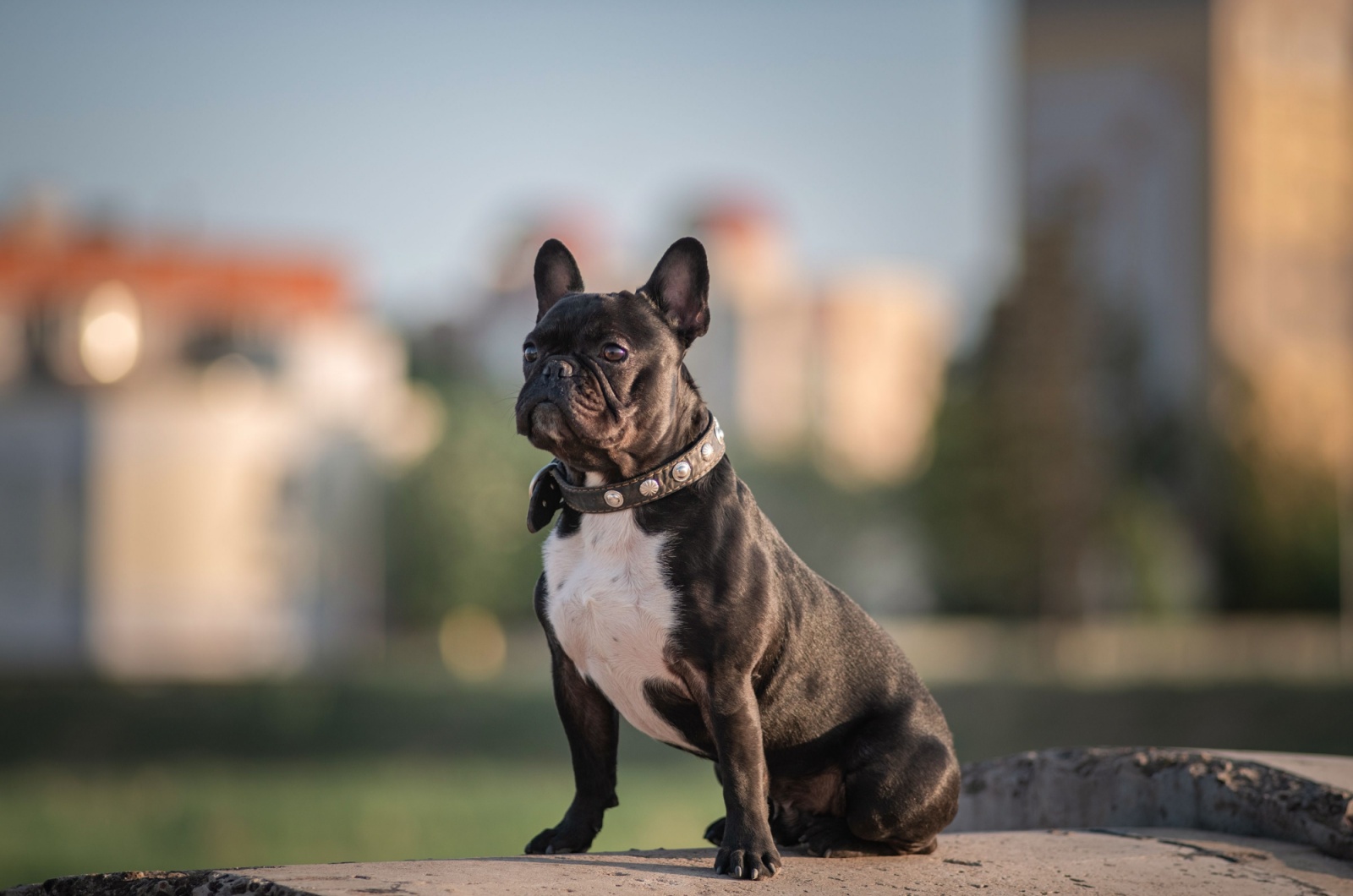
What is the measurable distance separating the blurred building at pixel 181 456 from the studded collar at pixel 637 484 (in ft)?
94.4

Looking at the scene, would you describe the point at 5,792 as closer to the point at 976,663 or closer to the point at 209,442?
the point at 976,663

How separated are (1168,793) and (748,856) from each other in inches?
90.5

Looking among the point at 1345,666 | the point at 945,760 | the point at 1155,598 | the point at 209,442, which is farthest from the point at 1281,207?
the point at 945,760

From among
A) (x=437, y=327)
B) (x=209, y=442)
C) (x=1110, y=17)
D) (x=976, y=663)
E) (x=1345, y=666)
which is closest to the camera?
(x=1345, y=666)

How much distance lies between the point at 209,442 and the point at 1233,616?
25.3 m

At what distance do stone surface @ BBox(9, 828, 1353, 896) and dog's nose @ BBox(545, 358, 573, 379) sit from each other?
4.05ft

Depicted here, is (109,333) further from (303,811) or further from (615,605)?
(615,605)

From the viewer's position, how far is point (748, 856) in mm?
3867

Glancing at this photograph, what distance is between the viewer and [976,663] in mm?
28781

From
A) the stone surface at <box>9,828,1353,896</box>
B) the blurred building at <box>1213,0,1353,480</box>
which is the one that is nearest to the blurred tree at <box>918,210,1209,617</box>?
the blurred building at <box>1213,0,1353,480</box>

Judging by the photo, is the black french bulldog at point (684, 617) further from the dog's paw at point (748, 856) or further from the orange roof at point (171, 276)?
the orange roof at point (171, 276)

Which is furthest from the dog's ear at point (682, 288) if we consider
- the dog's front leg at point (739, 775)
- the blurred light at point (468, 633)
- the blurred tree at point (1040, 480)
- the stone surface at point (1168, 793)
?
the blurred light at point (468, 633)

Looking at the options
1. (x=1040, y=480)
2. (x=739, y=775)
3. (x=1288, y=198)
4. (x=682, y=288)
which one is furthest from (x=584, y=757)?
(x=1288, y=198)

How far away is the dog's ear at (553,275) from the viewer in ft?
14.0
